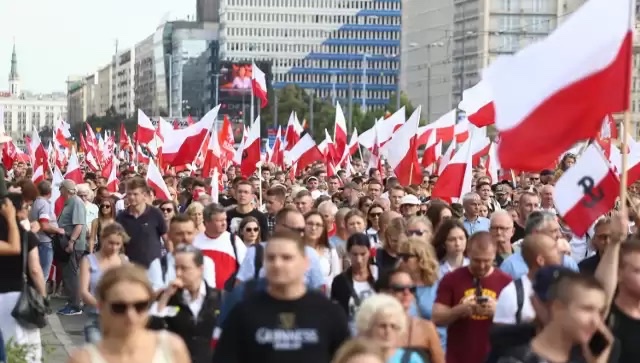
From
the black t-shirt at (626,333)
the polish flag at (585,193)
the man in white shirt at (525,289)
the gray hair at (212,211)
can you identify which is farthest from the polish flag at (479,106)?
the black t-shirt at (626,333)

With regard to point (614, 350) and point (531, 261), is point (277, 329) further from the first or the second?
point (531, 261)

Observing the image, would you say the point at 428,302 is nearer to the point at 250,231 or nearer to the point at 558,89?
the point at 558,89

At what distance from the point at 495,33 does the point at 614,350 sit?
120m

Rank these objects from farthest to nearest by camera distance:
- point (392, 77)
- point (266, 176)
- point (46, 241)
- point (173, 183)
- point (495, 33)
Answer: point (392, 77) < point (495, 33) < point (266, 176) < point (173, 183) < point (46, 241)

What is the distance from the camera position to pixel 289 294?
6145mm

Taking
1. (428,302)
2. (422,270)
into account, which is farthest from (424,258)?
(428,302)

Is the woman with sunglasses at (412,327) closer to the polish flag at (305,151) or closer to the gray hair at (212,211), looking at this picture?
the gray hair at (212,211)

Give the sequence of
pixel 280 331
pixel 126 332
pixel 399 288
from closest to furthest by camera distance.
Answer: pixel 126 332
pixel 280 331
pixel 399 288

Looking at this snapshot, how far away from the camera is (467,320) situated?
7980 millimetres

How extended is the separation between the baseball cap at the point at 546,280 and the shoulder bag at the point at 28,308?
11.7 feet

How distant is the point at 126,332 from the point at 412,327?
1.91 meters

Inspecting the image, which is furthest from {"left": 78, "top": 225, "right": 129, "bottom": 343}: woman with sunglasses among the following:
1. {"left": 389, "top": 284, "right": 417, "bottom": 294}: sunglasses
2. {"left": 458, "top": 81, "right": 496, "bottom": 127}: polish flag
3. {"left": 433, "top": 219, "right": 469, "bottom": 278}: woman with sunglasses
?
{"left": 458, "top": 81, "right": 496, "bottom": 127}: polish flag

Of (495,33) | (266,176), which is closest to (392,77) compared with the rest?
(495,33)

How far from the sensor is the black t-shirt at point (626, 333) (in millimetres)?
6504
